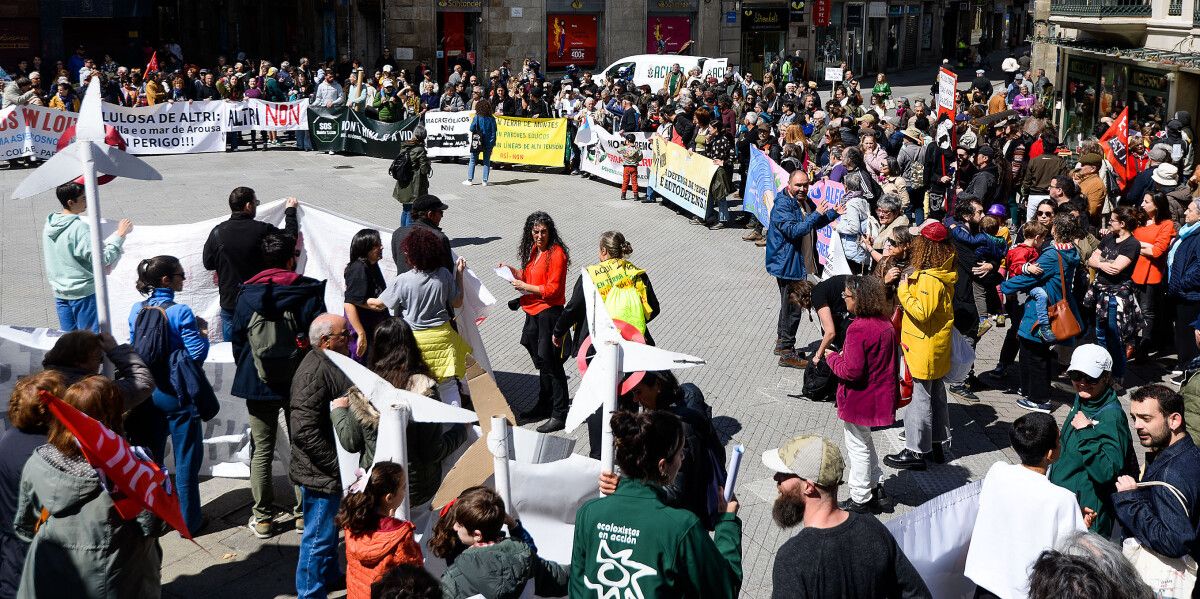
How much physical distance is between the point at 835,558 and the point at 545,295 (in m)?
4.69

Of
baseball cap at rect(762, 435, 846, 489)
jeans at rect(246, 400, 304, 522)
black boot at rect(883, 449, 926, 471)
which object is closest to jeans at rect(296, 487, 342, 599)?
jeans at rect(246, 400, 304, 522)

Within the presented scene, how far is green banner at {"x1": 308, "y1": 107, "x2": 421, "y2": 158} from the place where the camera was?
2258cm

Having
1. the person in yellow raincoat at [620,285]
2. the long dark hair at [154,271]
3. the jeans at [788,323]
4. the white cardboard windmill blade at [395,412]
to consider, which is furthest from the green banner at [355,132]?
the white cardboard windmill blade at [395,412]

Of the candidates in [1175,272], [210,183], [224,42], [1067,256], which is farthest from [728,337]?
[224,42]

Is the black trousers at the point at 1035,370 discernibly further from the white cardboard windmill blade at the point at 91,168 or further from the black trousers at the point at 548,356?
the white cardboard windmill blade at the point at 91,168

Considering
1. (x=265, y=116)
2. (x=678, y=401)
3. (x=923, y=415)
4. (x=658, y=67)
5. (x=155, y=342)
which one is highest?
(x=658, y=67)

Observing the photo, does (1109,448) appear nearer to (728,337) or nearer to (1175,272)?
(1175,272)

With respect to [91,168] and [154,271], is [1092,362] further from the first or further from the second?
[91,168]

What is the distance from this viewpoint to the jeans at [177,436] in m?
6.15

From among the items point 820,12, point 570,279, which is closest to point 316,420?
point 570,279

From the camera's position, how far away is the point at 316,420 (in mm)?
5848

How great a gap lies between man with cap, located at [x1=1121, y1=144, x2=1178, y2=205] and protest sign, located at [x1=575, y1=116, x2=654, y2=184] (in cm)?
763

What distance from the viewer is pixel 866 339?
22.7 ft

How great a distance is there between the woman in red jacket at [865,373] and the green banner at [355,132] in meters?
16.6
